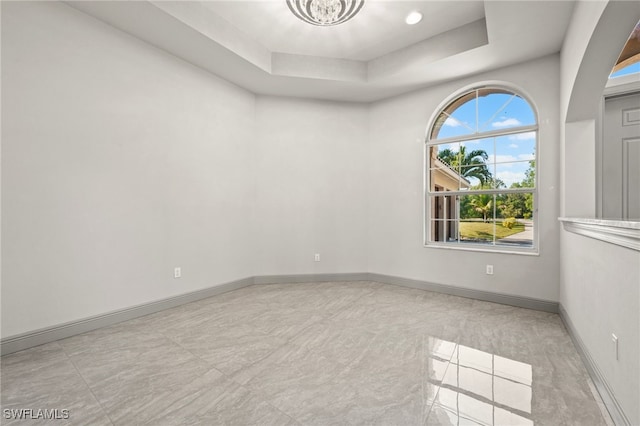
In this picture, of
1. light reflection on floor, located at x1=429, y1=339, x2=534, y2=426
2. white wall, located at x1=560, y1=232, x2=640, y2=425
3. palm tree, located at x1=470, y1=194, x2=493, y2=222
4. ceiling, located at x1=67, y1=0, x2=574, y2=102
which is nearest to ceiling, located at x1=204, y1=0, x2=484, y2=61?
ceiling, located at x1=67, y1=0, x2=574, y2=102

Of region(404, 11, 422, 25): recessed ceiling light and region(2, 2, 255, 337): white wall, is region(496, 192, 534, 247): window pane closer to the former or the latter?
region(404, 11, 422, 25): recessed ceiling light

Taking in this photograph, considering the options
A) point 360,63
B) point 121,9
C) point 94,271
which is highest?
point 360,63

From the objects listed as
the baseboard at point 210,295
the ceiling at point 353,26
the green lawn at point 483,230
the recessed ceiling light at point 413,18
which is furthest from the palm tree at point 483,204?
the recessed ceiling light at point 413,18

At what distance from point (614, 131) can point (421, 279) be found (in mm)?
2729

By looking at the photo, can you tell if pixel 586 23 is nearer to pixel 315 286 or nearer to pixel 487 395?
pixel 487 395

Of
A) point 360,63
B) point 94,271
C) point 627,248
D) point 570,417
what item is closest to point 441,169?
point 360,63

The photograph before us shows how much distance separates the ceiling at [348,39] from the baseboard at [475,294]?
2889 mm

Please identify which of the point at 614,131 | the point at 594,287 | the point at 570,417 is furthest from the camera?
the point at 614,131

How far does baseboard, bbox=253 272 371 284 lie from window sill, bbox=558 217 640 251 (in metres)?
3.08

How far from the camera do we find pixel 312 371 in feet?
6.68

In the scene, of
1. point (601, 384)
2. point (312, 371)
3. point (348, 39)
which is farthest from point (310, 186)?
point (601, 384)

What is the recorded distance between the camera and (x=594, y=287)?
1953 mm

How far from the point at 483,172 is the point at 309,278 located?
3.00 m

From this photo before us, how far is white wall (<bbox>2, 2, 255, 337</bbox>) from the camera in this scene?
7.71ft
